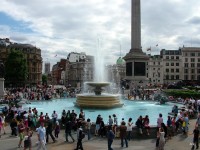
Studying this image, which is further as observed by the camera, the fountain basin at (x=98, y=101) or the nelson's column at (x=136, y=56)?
the nelson's column at (x=136, y=56)

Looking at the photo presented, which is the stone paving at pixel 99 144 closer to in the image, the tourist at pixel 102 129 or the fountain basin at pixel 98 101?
the tourist at pixel 102 129

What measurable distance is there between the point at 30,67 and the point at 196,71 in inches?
2759

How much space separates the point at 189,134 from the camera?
72.9 feet

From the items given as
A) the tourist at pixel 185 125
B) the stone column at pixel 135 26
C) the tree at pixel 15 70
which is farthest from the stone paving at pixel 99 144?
the tree at pixel 15 70

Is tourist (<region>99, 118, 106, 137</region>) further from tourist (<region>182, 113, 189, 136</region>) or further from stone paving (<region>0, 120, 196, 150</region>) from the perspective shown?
tourist (<region>182, 113, 189, 136</region>)

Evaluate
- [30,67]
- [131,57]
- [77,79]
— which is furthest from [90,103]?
[77,79]

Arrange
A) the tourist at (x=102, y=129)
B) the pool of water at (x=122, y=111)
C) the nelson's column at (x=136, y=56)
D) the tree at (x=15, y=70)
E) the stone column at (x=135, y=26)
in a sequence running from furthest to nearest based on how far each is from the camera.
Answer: the tree at (x=15, y=70) → the stone column at (x=135, y=26) → the nelson's column at (x=136, y=56) → the pool of water at (x=122, y=111) → the tourist at (x=102, y=129)

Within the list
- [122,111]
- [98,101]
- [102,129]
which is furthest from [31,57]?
[102,129]

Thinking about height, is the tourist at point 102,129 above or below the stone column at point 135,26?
below

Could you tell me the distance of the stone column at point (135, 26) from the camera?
78.1 m

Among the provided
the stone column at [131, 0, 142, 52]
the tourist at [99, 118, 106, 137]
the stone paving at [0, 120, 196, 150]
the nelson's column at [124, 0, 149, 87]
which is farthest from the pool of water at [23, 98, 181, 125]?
the stone column at [131, 0, 142, 52]

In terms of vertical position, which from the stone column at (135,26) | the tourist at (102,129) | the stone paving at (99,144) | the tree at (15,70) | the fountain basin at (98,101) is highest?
the stone column at (135,26)

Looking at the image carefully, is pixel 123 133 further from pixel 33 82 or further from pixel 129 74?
pixel 33 82

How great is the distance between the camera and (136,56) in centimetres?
7662
